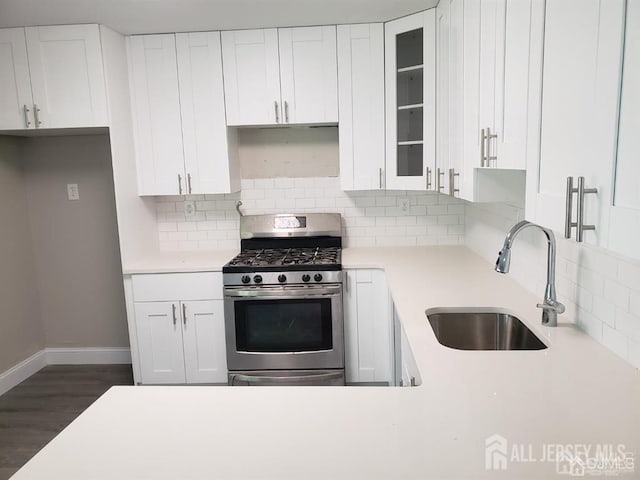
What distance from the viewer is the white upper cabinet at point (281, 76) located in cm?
298

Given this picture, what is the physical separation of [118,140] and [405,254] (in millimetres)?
2018

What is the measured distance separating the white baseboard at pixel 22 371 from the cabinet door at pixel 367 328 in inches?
95.7

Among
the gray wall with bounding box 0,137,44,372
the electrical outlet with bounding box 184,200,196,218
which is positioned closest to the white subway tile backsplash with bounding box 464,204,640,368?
the electrical outlet with bounding box 184,200,196,218

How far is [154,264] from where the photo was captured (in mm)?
3039

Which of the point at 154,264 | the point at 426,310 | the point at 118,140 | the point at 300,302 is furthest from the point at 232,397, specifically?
the point at 118,140

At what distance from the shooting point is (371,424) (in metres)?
1.06

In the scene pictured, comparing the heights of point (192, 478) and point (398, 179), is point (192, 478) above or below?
below

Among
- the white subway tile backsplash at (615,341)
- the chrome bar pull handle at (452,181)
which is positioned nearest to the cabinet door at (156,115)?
the chrome bar pull handle at (452,181)

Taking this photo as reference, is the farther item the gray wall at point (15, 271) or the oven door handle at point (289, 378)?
the gray wall at point (15, 271)

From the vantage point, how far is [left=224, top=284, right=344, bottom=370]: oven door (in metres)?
2.87

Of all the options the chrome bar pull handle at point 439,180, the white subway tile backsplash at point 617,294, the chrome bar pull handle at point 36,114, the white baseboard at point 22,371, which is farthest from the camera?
the white baseboard at point 22,371

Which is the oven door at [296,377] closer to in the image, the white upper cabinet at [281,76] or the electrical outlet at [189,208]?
the electrical outlet at [189,208]

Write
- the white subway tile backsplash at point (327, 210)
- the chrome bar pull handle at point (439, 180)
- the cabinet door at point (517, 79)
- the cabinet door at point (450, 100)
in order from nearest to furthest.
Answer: the cabinet door at point (517, 79) → the cabinet door at point (450, 100) → the chrome bar pull handle at point (439, 180) → the white subway tile backsplash at point (327, 210)

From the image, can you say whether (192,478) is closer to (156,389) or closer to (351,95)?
(156,389)
